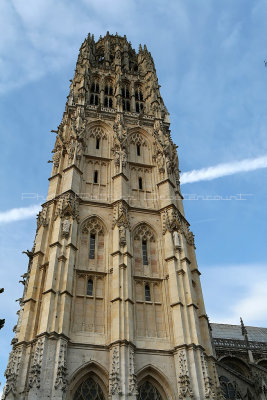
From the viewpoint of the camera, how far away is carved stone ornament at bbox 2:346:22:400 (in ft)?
50.6

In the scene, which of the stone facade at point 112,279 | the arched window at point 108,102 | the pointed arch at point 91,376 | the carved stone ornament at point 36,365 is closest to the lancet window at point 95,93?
the arched window at point 108,102

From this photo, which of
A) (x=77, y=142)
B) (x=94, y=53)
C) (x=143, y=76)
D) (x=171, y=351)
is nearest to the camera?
(x=171, y=351)

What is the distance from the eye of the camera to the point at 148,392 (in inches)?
677

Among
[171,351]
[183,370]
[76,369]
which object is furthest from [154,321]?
[76,369]

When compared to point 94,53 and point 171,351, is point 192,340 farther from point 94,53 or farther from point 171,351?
point 94,53

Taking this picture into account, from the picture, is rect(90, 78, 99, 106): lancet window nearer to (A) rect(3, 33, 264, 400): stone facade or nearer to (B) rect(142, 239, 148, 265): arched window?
(A) rect(3, 33, 264, 400): stone facade

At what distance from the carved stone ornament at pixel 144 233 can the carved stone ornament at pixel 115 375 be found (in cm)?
731

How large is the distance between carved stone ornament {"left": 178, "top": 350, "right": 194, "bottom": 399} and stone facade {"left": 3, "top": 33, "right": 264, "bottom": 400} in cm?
4

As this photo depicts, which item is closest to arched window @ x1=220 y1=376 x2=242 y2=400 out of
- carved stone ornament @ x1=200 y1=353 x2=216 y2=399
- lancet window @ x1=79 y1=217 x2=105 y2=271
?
carved stone ornament @ x1=200 y1=353 x2=216 y2=399

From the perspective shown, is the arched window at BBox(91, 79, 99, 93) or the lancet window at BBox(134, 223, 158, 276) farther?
the arched window at BBox(91, 79, 99, 93)

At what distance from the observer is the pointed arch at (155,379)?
17.1 m

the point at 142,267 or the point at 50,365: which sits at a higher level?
the point at 142,267

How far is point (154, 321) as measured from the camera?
19.3 meters

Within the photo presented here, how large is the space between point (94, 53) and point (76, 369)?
3209 centimetres
